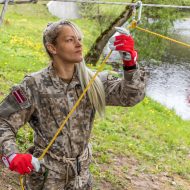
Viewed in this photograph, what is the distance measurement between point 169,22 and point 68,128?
15.0 meters

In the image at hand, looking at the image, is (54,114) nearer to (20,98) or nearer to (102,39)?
(20,98)

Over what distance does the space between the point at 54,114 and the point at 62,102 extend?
10 centimetres

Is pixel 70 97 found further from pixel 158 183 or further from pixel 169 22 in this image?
pixel 169 22

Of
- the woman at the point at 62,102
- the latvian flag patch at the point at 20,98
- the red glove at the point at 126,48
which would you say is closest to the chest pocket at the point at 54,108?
the woman at the point at 62,102

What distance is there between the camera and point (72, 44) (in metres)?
2.84

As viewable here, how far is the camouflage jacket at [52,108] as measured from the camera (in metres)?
2.79

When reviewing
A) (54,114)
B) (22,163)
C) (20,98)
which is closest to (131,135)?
(54,114)

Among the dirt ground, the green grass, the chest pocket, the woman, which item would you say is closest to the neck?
the woman

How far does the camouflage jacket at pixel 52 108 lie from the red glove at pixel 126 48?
6 centimetres

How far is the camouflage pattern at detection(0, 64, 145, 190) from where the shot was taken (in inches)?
110

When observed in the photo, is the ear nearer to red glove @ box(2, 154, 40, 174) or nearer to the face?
the face

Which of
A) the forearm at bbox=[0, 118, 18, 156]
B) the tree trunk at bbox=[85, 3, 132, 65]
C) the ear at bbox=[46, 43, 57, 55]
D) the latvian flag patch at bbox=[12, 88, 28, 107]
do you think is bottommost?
the tree trunk at bbox=[85, 3, 132, 65]

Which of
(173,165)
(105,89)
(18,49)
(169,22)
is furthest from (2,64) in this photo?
(105,89)

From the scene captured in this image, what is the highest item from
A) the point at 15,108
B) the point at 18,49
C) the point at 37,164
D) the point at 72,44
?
the point at 72,44
